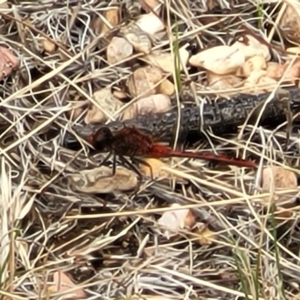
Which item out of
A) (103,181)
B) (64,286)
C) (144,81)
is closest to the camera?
(64,286)

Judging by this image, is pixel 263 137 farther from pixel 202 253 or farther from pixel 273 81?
pixel 202 253

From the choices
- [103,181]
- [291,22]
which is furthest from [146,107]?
[291,22]

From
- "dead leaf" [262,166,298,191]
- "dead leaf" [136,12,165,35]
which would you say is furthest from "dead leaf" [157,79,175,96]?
"dead leaf" [262,166,298,191]

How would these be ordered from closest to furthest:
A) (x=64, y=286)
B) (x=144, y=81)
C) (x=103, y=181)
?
1. (x=64, y=286)
2. (x=103, y=181)
3. (x=144, y=81)

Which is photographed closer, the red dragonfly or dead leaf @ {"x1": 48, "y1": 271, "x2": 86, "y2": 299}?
dead leaf @ {"x1": 48, "y1": 271, "x2": 86, "y2": 299}

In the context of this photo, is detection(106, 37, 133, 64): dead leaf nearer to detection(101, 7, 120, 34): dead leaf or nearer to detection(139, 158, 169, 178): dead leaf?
detection(101, 7, 120, 34): dead leaf

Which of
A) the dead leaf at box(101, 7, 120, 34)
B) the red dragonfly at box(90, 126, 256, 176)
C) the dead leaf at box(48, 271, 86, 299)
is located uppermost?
the dead leaf at box(101, 7, 120, 34)

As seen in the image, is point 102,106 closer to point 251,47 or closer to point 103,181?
point 103,181
